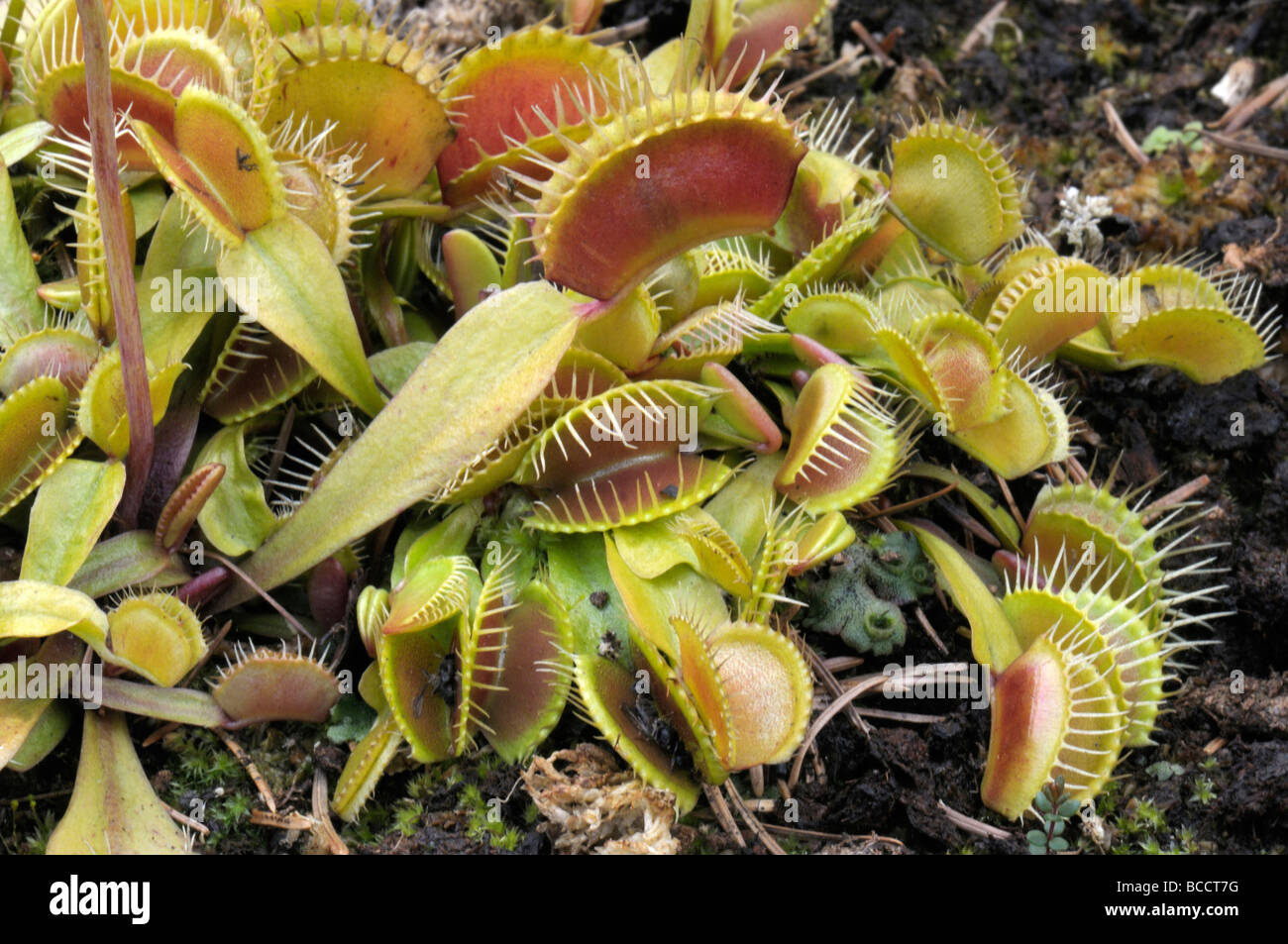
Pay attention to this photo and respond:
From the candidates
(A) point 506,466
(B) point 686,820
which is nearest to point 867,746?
(B) point 686,820

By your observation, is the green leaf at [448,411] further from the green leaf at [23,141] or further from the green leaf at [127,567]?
the green leaf at [23,141]

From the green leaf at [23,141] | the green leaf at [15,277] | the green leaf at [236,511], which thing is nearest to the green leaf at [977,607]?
the green leaf at [236,511]

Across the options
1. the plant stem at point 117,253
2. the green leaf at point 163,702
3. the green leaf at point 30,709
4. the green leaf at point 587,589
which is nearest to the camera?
the plant stem at point 117,253

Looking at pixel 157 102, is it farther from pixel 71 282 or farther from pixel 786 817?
pixel 786 817

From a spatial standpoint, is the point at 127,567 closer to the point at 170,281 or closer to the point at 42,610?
the point at 42,610

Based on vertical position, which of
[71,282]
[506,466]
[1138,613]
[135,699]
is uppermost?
[71,282]

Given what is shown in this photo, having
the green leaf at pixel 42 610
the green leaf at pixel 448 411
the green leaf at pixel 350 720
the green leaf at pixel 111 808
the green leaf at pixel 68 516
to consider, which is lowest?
the green leaf at pixel 111 808

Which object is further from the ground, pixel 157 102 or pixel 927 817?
pixel 157 102

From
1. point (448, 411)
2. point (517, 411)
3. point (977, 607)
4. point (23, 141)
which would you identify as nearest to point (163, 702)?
point (448, 411)
